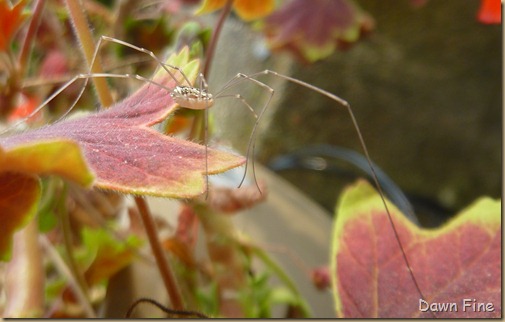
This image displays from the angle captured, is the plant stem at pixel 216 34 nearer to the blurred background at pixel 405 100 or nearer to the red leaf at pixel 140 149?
the red leaf at pixel 140 149

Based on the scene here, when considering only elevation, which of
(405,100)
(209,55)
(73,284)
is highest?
(209,55)

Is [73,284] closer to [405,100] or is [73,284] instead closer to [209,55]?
[209,55]

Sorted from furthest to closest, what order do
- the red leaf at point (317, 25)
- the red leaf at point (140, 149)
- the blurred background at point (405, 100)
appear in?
the blurred background at point (405, 100) → the red leaf at point (317, 25) → the red leaf at point (140, 149)

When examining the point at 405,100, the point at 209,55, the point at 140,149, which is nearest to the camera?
the point at 140,149

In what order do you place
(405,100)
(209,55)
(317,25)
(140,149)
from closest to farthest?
1. (140,149)
2. (209,55)
3. (317,25)
4. (405,100)

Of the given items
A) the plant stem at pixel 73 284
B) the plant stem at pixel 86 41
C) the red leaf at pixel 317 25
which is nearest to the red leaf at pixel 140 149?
the plant stem at pixel 86 41

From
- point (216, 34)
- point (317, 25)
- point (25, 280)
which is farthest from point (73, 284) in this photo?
point (317, 25)

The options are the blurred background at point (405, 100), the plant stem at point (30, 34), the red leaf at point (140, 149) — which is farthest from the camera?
the blurred background at point (405, 100)
